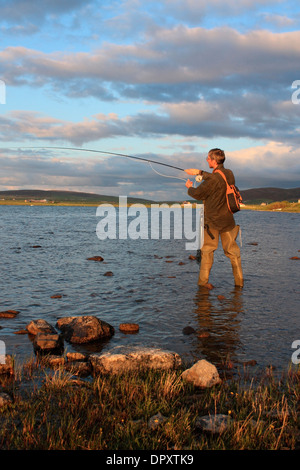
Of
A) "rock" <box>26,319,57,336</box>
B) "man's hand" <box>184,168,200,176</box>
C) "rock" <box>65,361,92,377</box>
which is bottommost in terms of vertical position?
"rock" <box>65,361,92,377</box>

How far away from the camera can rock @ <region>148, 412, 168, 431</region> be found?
414cm

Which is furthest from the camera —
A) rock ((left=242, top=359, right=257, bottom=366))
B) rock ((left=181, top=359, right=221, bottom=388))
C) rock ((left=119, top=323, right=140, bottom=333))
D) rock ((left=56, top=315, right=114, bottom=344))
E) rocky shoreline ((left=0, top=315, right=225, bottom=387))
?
rock ((left=119, top=323, right=140, bottom=333))

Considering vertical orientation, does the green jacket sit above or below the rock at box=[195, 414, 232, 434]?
above

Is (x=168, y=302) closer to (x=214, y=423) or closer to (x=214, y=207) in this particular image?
(x=214, y=207)

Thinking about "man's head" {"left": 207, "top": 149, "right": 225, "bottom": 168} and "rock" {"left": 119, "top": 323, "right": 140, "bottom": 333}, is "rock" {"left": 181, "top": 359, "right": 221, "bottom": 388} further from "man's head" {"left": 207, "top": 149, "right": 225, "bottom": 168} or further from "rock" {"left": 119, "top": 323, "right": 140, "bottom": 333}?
"man's head" {"left": 207, "top": 149, "right": 225, "bottom": 168}

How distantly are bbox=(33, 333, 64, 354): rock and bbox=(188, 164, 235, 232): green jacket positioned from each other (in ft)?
17.6

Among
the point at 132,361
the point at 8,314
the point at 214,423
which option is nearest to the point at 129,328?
the point at 132,361

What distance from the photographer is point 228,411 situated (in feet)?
14.7

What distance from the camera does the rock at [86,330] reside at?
7617 millimetres

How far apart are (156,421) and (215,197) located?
7.29m

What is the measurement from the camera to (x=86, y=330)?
766cm

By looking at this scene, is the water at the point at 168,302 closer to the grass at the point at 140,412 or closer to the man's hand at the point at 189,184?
the grass at the point at 140,412

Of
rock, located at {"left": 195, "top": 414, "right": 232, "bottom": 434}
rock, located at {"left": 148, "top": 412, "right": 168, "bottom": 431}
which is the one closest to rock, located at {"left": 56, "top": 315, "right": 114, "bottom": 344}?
rock, located at {"left": 148, "top": 412, "right": 168, "bottom": 431}

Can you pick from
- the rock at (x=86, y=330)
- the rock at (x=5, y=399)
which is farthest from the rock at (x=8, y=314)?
the rock at (x=5, y=399)
